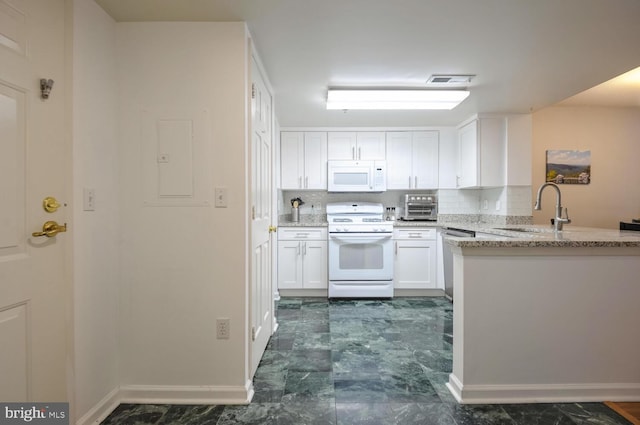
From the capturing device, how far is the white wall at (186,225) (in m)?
1.83

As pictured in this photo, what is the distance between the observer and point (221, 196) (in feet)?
6.01

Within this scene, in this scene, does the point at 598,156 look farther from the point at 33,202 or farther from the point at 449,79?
the point at 33,202

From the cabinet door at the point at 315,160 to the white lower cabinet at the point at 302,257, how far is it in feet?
2.22

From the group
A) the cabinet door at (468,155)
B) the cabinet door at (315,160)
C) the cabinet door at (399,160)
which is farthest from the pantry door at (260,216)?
the cabinet door at (468,155)

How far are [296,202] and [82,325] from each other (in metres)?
3.11

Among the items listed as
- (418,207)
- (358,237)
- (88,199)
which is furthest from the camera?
(418,207)

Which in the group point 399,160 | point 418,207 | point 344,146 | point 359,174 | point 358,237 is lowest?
point 358,237

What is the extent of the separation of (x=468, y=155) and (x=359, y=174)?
134 cm

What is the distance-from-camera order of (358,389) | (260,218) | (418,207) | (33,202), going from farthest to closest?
(418,207) < (260,218) < (358,389) < (33,202)

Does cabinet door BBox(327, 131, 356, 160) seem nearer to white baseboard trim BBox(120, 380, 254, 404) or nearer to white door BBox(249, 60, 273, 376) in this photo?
white door BBox(249, 60, 273, 376)

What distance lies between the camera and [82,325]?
1554 mm

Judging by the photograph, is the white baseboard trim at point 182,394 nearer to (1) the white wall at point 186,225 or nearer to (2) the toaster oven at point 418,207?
(1) the white wall at point 186,225

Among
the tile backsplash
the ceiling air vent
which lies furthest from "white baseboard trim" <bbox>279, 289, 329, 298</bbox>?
the ceiling air vent

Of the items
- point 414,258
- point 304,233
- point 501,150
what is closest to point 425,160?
point 501,150
